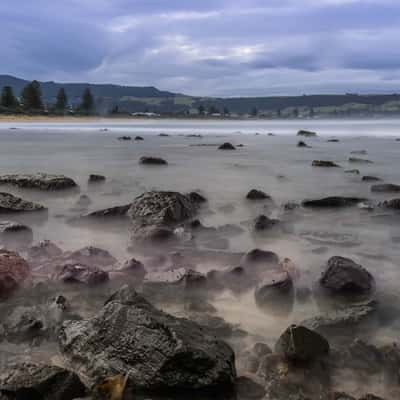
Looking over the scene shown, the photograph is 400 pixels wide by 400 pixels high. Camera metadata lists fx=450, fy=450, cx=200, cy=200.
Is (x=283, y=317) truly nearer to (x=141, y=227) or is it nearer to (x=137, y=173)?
(x=141, y=227)

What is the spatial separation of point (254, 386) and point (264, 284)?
1.41m

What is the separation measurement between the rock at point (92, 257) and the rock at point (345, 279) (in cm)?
225

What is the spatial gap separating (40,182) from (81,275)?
5.88 meters

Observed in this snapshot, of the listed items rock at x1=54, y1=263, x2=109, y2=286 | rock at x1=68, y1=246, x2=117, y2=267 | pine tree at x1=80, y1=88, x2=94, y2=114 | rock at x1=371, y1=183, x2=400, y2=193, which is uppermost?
pine tree at x1=80, y1=88, x2=94, y2=114

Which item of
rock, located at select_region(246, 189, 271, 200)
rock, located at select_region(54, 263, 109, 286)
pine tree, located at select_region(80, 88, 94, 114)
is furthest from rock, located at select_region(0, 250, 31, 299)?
pine tree, located at select_region(80, 88, 94, 114)

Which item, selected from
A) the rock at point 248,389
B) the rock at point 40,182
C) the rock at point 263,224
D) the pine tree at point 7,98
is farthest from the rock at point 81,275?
the pine tree at point 7,98

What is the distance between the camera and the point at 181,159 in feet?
56.3

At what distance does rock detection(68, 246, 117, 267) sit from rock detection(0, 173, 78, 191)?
4.71 m

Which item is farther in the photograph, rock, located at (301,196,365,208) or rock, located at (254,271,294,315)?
rock, located at (301,196,365,208)

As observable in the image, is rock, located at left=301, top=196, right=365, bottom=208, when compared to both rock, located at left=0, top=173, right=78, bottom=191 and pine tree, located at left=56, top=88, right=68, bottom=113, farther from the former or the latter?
pine tree, located at left=56, top=88, right=68, bottom=113

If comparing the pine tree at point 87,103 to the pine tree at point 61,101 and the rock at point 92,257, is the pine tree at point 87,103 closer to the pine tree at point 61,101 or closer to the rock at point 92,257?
the pine tree at point 61,101

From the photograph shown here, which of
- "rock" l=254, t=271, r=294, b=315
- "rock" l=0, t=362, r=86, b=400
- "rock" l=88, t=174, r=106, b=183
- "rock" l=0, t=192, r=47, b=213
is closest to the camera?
"rock" l=0, t=362, r=86, b=400

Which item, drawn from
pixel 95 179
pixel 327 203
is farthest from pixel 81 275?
pixel 95 179

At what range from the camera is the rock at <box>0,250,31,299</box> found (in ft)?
13.0
